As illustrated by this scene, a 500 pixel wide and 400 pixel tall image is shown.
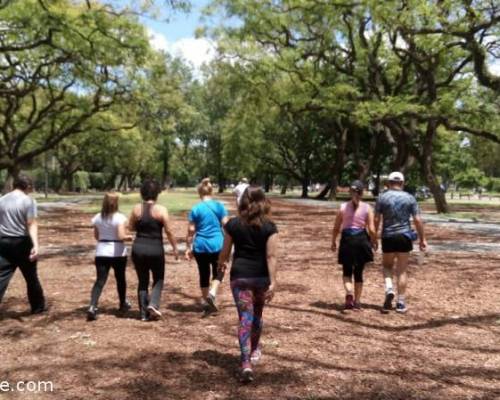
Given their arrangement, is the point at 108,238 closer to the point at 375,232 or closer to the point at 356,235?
the point at 356,235

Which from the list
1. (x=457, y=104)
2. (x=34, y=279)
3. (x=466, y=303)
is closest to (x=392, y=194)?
(x=466, y=303)

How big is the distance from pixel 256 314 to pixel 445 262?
24.6 ft

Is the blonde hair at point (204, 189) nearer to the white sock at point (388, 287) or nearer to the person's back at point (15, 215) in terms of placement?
the person's back at point (15, 215)

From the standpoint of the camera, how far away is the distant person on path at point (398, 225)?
6.92 metres

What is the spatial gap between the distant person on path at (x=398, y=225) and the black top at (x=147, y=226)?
9.46 feet

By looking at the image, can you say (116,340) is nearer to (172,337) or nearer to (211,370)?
(172,337)

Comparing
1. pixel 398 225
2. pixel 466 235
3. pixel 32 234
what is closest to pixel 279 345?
pixel 398 225

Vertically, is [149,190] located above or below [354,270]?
above

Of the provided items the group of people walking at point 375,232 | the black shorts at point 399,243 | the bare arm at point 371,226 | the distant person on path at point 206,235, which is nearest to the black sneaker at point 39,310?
the distant person on path at point 206,235

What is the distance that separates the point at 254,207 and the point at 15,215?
134 inches

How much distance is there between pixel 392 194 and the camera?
7.02 metres

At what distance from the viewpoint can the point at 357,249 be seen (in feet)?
22.4

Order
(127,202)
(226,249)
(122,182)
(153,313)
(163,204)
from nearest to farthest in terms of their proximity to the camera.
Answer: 1. (226,249)
2. (153,313)
3. (163,204)
4. (127,202)
5. (122,182)

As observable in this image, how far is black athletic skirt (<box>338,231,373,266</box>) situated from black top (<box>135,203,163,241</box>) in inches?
96.3
